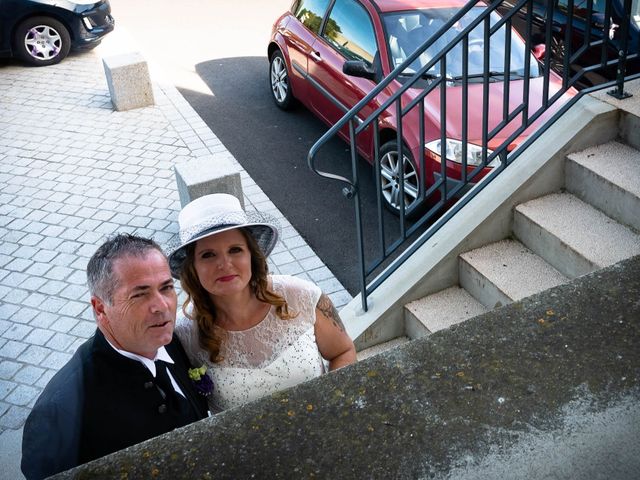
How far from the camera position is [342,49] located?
8.13 metres

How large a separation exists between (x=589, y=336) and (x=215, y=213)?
65.0 inches

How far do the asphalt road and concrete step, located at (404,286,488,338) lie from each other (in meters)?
1.48

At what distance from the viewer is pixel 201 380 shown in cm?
309

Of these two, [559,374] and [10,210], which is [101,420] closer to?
[559,374]

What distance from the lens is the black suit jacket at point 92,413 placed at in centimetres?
243

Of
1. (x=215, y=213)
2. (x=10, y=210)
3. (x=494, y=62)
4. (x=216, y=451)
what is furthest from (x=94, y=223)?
(x=216, y=451)

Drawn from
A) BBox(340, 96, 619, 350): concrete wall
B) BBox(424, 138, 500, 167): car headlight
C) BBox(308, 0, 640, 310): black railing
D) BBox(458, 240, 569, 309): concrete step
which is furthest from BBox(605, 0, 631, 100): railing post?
BBox(424, 138, 500, 167): car headlight

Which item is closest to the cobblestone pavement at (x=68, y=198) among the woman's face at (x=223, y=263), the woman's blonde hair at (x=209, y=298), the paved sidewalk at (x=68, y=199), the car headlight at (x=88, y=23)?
the paved sidewalk at (x=68, y=199)

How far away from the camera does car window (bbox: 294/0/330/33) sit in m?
8.63

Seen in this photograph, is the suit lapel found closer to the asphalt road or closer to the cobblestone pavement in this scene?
the cobblestone pavement

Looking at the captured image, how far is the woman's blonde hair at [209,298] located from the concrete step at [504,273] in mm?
1686

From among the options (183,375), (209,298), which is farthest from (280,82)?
(183,375)

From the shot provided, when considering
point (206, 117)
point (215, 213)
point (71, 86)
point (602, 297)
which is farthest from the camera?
point (71, 86)

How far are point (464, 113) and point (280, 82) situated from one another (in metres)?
5.59
